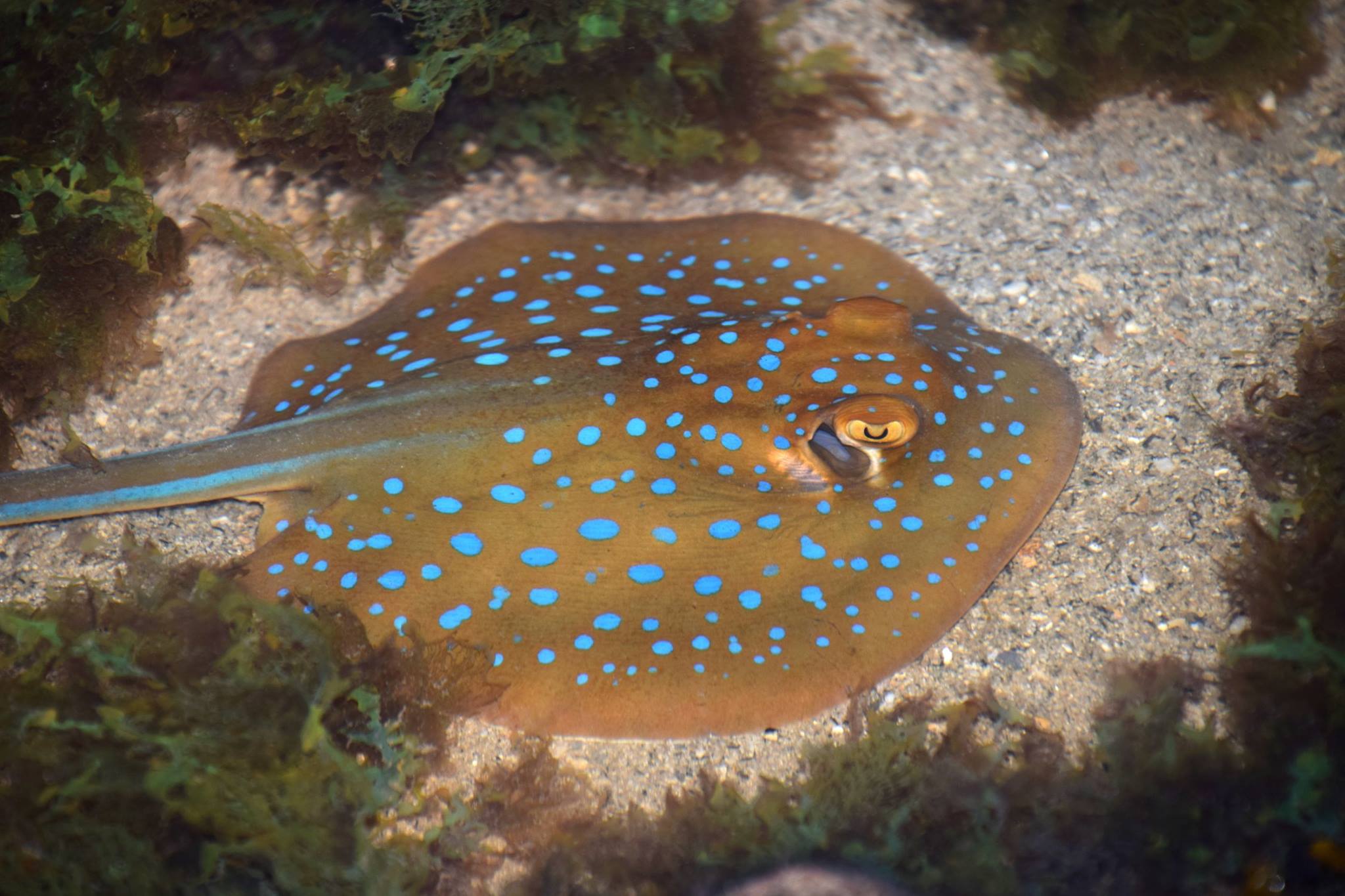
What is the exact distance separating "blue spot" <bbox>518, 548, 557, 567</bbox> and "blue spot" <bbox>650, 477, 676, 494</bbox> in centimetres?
52

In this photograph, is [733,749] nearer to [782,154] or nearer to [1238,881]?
[1238,881]

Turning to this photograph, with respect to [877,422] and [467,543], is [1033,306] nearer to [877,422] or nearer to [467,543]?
[877,422]

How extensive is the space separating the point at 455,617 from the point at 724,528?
121 centimetres

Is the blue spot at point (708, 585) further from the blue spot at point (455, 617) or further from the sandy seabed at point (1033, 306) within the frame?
the blue spot at point (455, 617)

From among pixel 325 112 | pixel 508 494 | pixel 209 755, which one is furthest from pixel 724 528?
pixel 325 112

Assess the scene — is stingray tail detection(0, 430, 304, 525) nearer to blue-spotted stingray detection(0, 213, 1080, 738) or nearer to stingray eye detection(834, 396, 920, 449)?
blue-spotted stingray detection(0, 213, 1080, 738)

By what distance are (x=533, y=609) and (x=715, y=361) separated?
4.63 feet

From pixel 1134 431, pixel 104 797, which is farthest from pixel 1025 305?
pixel 104 797

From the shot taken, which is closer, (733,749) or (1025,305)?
(733,749)

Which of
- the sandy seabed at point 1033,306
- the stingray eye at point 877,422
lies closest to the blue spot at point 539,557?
the sandy seabed at point 1033,306

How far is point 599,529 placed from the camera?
3.55 metres

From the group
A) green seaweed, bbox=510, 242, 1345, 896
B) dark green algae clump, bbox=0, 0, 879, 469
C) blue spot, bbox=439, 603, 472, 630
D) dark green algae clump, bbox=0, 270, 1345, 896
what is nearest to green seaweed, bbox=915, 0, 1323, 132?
Answer: dark green algae clump, bbox=0, 0, 879, 469

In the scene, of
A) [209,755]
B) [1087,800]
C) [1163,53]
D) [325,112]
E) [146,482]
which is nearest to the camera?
[209,755]

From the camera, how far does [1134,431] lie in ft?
14.2
